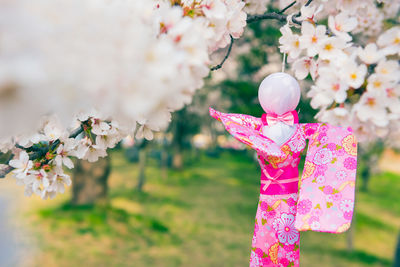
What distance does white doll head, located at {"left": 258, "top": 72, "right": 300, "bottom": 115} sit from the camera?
1731mm

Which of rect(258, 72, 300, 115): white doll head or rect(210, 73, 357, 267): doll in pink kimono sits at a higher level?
rect(258, 72, 300, 115): white doll head

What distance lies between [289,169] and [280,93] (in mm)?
451

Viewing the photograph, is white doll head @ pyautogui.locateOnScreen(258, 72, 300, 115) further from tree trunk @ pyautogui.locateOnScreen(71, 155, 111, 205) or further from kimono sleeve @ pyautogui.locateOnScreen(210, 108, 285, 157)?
tree trunk @ pyautogui.locateOnScreen(71, 155, 111, 205)

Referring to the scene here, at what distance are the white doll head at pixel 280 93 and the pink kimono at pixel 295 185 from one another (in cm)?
12

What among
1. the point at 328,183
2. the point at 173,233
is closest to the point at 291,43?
the point at 328,183

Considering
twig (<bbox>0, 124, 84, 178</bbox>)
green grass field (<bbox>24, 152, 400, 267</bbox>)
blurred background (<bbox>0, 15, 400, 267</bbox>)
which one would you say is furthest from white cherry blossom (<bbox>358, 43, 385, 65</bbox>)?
green grass field (<bbox>24, 152, 400, 267</bbox>)

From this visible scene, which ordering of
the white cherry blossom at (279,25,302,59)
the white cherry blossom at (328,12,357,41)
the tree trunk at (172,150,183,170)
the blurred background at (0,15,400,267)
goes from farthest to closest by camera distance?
the tree trunk at (172,150,183,170)
the blurred background at (0,15,400,267)
the white cherry blossom at (279,25,302,59)
the white cherry blossom at (328,12,357,41)

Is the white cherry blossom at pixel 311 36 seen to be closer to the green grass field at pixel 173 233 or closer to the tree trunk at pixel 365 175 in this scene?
the green grass field at pixel 173 233

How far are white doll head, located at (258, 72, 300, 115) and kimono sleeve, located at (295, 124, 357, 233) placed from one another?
23 cm

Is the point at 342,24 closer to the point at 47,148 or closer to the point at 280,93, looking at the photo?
the point at 280,93

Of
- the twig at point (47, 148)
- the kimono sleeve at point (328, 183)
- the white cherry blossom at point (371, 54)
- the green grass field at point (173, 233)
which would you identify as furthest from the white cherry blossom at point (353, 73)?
the green grass field at point (173, 233)

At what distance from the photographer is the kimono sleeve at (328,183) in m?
1.50

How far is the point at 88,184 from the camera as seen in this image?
20.5 ft

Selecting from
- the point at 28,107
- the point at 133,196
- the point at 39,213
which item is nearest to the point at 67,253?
the point at 39,213
